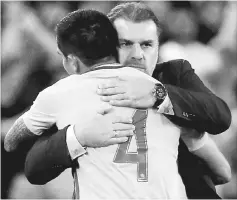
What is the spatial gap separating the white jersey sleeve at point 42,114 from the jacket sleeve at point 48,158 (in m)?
0.04

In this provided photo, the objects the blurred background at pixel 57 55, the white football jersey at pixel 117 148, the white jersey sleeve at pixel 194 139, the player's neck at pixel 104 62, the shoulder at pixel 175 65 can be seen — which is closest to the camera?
the white football jersey at pixel 117 148

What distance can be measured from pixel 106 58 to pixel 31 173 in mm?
388

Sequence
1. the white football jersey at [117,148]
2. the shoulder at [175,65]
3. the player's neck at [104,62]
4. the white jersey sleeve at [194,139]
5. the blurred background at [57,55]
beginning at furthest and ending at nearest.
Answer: the blurred background at [57,55]
the shoulder at [175,65]
the white jersey sleeve at [194,139]
the player's neck at [104,62]
the white football jersey at [117,148]

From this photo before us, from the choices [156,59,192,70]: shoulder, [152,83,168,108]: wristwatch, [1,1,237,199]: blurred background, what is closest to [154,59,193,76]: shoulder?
[156,59,192,70]: shoulder

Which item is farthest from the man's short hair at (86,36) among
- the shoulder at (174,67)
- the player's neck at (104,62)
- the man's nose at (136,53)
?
the shoulder at (174,67)

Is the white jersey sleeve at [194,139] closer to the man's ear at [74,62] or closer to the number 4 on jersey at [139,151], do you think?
the number 4 on jersey at [139,151]

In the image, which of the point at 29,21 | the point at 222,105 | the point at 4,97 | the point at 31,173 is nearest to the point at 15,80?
the point at 4,97

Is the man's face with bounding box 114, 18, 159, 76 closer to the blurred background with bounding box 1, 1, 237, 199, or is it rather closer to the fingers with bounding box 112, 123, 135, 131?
the fingers with bounding box 112, 123, 135, 131

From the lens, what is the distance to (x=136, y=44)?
1452 mm

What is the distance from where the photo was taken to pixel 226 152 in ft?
8.37

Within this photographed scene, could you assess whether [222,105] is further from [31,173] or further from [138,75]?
[31,173]

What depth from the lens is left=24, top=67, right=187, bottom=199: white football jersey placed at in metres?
1.19

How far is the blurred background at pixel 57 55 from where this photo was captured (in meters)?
2.58

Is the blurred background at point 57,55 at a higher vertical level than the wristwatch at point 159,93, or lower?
lower
